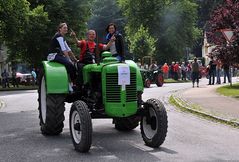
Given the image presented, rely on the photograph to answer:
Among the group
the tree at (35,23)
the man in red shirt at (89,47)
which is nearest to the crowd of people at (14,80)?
the tree at (35,23)

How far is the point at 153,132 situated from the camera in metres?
9.59

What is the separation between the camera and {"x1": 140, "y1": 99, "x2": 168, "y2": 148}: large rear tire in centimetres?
921

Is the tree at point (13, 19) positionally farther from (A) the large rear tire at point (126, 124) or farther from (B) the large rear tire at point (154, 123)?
(B) the large rear tire at point (154, 123)

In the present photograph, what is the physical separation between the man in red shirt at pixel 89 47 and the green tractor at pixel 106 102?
402 mm

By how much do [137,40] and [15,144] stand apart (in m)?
43.5

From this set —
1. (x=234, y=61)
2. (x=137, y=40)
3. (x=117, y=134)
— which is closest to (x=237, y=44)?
(x=234, y=61)

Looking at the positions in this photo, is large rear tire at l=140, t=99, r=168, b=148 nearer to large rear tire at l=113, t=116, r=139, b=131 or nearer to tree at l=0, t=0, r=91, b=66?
large rear tire at l=113, t=116, r=139, b=131

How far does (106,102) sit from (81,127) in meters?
0.81

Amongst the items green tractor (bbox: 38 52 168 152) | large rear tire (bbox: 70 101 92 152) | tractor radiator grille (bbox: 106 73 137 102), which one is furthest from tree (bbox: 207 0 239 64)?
large rear tire (bbox: 70 101 92 152)

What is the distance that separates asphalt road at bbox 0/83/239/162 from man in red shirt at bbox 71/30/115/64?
5.33ft

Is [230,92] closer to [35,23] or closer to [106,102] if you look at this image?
[106,102]

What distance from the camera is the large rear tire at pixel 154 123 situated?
9.21 metres

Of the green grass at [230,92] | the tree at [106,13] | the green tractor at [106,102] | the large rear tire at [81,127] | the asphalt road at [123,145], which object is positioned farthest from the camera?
the tree at [106,13]

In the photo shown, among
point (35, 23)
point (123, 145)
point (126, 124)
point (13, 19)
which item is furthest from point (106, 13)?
point (123, 145)
